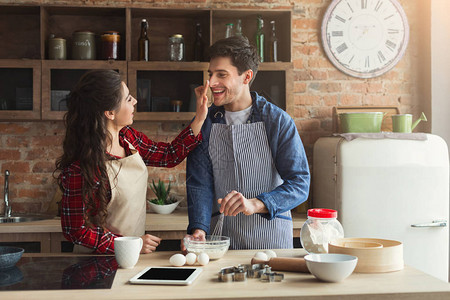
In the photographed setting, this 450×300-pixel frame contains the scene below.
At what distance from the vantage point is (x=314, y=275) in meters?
1.46

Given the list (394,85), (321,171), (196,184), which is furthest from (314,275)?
(394,85)

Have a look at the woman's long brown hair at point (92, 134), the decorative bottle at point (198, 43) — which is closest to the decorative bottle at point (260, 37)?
the decorative bottle at point (198, 43)

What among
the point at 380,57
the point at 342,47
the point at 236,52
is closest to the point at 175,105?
the point at 236,52

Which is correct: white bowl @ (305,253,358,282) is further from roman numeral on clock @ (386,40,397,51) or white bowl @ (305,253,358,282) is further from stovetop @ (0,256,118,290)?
roman numeral on clock @ (386,40,397,51)

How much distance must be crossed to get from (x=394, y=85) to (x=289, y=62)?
0.91 m

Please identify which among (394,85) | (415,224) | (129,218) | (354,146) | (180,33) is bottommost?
(415,224)

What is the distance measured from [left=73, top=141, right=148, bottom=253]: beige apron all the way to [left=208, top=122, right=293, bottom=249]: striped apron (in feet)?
1.13

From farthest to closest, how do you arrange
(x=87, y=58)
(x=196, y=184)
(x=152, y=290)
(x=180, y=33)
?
(x=180, y=33) → (x=87, y=58) → (x=196, y=184) → (x=152, y=290)

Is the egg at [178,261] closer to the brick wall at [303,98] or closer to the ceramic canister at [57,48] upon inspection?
the brick wall at [303,98]

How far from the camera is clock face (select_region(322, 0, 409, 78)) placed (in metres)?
3.65

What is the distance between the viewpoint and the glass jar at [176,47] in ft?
11.1

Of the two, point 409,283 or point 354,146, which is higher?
point 354,146

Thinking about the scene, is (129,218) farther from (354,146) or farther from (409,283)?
(354,146)

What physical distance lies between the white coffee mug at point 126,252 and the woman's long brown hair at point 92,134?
36cm
